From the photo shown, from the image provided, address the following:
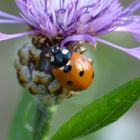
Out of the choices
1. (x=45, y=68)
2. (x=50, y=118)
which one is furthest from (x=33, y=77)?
(x=50, y=118)

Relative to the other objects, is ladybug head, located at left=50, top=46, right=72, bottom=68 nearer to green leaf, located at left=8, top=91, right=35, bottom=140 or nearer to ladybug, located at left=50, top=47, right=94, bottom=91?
ladybug, located at left=50, top=47, right=94, bottom=91

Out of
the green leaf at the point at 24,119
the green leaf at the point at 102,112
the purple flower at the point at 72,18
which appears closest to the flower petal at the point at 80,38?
the purple flower at the point at 72,18

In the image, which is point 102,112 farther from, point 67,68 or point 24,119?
point 24,119

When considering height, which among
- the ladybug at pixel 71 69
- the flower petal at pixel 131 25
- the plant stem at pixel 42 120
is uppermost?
the flower petal at pixel 131 25

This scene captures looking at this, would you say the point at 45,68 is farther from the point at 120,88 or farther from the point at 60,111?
the point at 60,111

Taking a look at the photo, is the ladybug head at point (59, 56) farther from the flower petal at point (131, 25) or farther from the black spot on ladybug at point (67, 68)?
the flower petal at point (131, 25)

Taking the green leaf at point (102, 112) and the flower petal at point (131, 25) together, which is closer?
the green leaf at point (102, 112)
